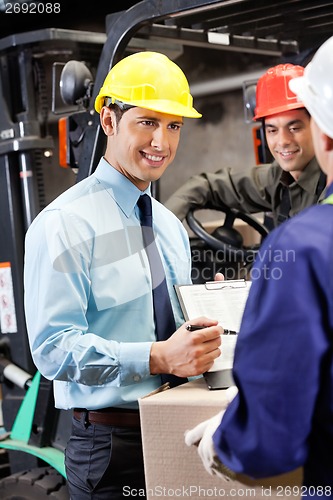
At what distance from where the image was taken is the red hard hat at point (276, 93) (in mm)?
3090

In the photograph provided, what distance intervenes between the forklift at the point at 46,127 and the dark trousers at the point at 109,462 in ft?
3.82

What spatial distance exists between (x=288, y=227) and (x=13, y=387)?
116 inches

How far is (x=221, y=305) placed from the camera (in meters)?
2.13

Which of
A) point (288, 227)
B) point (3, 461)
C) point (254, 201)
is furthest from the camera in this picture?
point (3, 461)

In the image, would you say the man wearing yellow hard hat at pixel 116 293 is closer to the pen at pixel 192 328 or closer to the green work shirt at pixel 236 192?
the pen at pixel 192 328

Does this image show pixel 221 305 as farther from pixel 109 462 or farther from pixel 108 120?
pixel 108 120

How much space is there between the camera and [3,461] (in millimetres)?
4242

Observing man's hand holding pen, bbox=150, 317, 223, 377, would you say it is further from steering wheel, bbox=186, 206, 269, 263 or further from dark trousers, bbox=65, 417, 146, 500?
steering wheel, bbox=186, 206, 269, 263

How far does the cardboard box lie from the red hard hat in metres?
1.61

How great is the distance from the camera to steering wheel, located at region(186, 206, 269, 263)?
12.4 feet

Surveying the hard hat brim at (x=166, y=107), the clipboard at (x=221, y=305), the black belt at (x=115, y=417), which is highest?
the hard hat brim at (x=166, y=107)

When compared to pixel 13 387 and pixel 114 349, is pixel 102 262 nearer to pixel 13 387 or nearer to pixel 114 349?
pixel 114 349

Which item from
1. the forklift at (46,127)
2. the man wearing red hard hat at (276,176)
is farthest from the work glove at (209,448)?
the forklift at (46,127)

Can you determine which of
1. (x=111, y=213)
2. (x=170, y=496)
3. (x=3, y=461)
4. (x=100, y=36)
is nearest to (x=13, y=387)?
(x=3, y=461)
